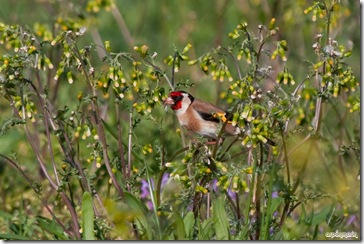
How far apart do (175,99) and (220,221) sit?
924mm

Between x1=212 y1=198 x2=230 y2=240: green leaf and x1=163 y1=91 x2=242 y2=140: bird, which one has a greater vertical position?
x1=163 y1=91 x2=242 y2=140: bird

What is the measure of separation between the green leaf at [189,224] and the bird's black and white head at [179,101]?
66 cm

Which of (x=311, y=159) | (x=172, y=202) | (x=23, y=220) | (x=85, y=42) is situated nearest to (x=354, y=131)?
(x=311, y=159)

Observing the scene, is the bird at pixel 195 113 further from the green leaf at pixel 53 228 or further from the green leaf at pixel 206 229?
the green leaf at pixel 53 228

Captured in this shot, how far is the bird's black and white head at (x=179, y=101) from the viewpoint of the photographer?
466 cm

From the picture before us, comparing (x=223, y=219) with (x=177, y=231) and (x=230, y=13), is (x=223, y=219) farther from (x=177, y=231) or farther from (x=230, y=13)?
(x=230, y=13)

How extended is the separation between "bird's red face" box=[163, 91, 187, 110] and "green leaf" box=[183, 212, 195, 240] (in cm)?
66

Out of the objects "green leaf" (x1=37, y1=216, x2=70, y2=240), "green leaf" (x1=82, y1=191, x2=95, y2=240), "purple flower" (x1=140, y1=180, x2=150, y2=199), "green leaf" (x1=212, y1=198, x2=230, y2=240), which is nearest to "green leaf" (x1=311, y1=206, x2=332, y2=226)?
"green leaf" (x1=212, y1=198, x2=230, y2=240)

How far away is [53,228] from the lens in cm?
423

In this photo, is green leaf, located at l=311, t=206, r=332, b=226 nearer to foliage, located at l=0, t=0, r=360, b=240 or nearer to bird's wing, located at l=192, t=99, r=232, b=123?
foliage, located at l=0, t=0, r=360, b=240

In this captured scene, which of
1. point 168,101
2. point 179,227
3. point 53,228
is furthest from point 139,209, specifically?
point 168,101

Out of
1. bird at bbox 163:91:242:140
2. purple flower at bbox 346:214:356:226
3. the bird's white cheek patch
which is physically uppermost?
bird at bbox 163:91:242:140

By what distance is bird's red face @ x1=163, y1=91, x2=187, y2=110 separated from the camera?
4.63m

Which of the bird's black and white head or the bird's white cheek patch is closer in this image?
the bird's black and white head
